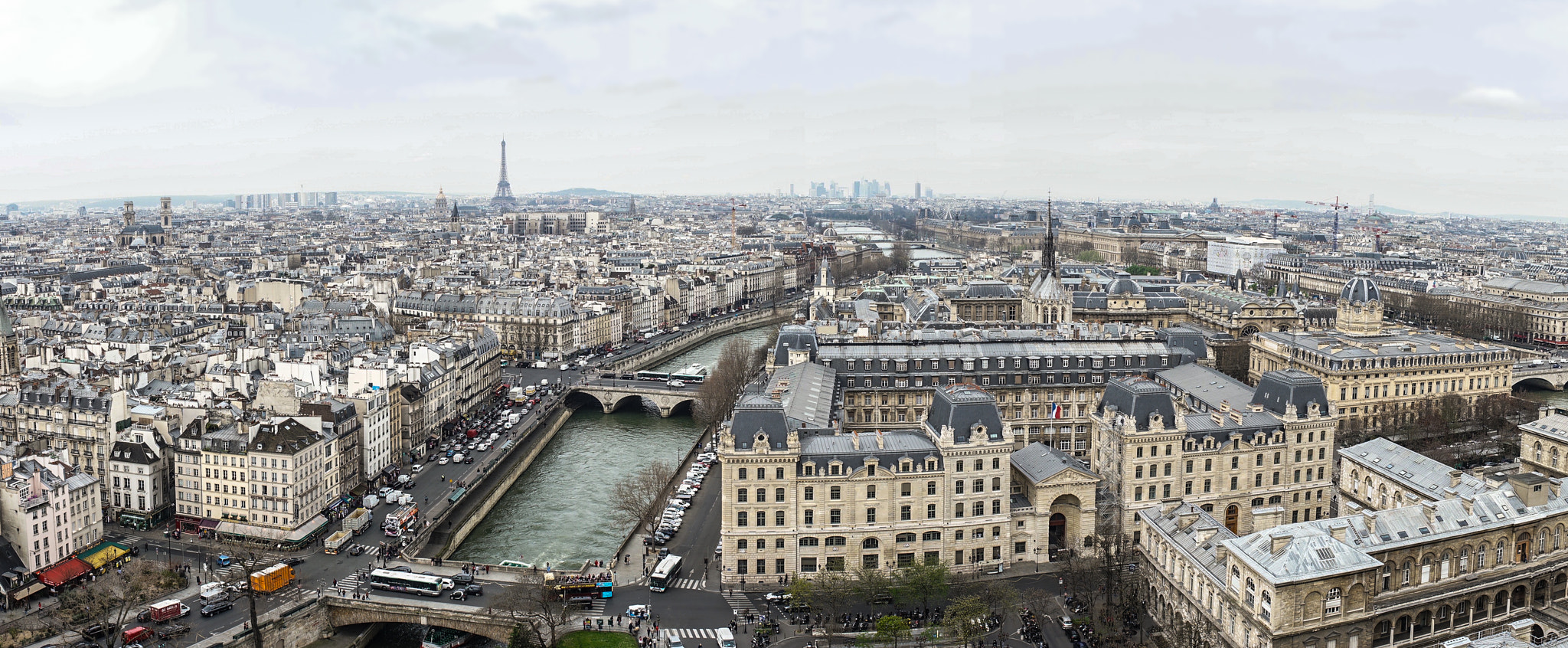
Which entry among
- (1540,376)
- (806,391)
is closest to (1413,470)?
(806,391)

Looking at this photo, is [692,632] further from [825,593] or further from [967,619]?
[967,619]

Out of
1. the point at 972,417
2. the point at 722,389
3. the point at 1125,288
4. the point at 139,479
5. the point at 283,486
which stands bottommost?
the point at 139,479

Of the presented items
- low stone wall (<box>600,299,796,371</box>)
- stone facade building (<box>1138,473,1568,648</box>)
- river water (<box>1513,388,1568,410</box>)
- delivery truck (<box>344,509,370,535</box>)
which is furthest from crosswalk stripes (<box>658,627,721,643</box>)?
river water (<box>1513,388,1568,410</box>)

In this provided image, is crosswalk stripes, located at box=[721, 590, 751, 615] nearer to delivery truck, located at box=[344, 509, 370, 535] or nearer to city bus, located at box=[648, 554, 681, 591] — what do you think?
city bus, located at box=[648, 554, 681, 591]

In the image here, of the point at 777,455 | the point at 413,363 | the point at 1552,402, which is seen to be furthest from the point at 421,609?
the point at 1552,402

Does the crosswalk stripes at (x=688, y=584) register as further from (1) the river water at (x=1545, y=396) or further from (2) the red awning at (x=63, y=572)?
(1) the river water at (x=1545, y=396)

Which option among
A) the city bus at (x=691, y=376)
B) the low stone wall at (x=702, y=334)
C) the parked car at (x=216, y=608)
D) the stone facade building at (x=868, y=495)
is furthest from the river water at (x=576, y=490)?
the parked car at (x=216, y=608)
